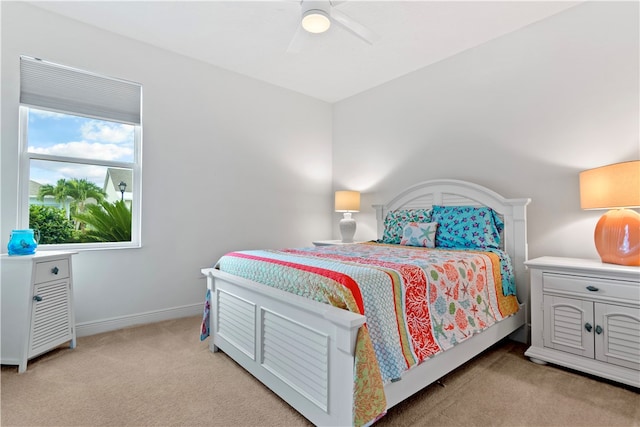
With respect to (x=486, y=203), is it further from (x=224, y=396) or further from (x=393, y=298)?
(x=224, y=396)

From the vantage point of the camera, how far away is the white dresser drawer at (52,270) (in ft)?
7.10

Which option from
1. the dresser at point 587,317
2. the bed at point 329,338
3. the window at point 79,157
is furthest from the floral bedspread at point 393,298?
the window at point 79,157

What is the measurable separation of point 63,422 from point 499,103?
3.82 metres

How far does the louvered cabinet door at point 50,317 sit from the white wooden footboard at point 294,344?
3.89 ft

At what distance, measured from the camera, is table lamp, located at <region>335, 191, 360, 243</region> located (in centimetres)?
385

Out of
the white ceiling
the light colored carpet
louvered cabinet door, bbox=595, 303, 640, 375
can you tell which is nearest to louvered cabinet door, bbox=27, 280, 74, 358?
the light colored carpet

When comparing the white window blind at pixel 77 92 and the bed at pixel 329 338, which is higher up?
the white window blind at pixel 77 92

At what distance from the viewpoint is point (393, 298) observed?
5.07 ft

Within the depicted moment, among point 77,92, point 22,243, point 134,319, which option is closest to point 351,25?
point 77,92

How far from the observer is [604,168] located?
79.9 inches

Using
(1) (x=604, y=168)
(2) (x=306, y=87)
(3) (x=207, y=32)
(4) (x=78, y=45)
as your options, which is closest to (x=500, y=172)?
(1) (x=604, y=168)

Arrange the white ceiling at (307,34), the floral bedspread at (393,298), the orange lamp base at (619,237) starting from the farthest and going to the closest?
the white ceiling at (307,34) < the orange lamp base at (619,237) < the floral bedspread at (393,298)

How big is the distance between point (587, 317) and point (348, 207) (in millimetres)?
2434

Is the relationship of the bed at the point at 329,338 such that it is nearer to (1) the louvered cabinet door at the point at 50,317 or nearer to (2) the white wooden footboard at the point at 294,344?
(2) the white wooden footboard at the point at 294,344
